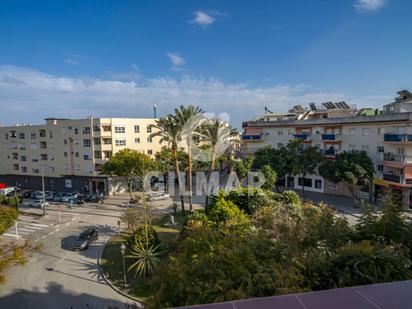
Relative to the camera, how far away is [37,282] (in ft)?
59.8

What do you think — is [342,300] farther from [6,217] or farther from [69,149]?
[69,149]

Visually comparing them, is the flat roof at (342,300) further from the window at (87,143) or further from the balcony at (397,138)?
the window at (87,143)

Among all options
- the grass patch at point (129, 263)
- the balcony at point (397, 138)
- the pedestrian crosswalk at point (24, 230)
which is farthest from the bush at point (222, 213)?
the balcony at point (397, 138)

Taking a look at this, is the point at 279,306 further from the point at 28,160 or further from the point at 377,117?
Result: the point at 28,160

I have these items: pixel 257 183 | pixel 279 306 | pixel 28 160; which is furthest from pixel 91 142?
pixel 279 306

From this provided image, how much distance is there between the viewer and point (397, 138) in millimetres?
30859

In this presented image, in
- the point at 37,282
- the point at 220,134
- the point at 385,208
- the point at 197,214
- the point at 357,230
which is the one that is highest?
the point at 220,134

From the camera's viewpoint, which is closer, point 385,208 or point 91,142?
point 385,208

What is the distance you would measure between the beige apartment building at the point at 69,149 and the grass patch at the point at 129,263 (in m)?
22.7

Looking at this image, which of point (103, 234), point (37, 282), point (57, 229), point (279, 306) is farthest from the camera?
point (57, 229)

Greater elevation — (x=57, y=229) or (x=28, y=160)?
(x=28, y=160)

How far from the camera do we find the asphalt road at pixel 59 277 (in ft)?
52.3

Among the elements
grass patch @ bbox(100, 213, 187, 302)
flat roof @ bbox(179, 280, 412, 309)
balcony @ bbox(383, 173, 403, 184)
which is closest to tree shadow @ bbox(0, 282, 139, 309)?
grass patch @ bbox(100, 213, 187, 302)

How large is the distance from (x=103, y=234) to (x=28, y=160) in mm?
35593
